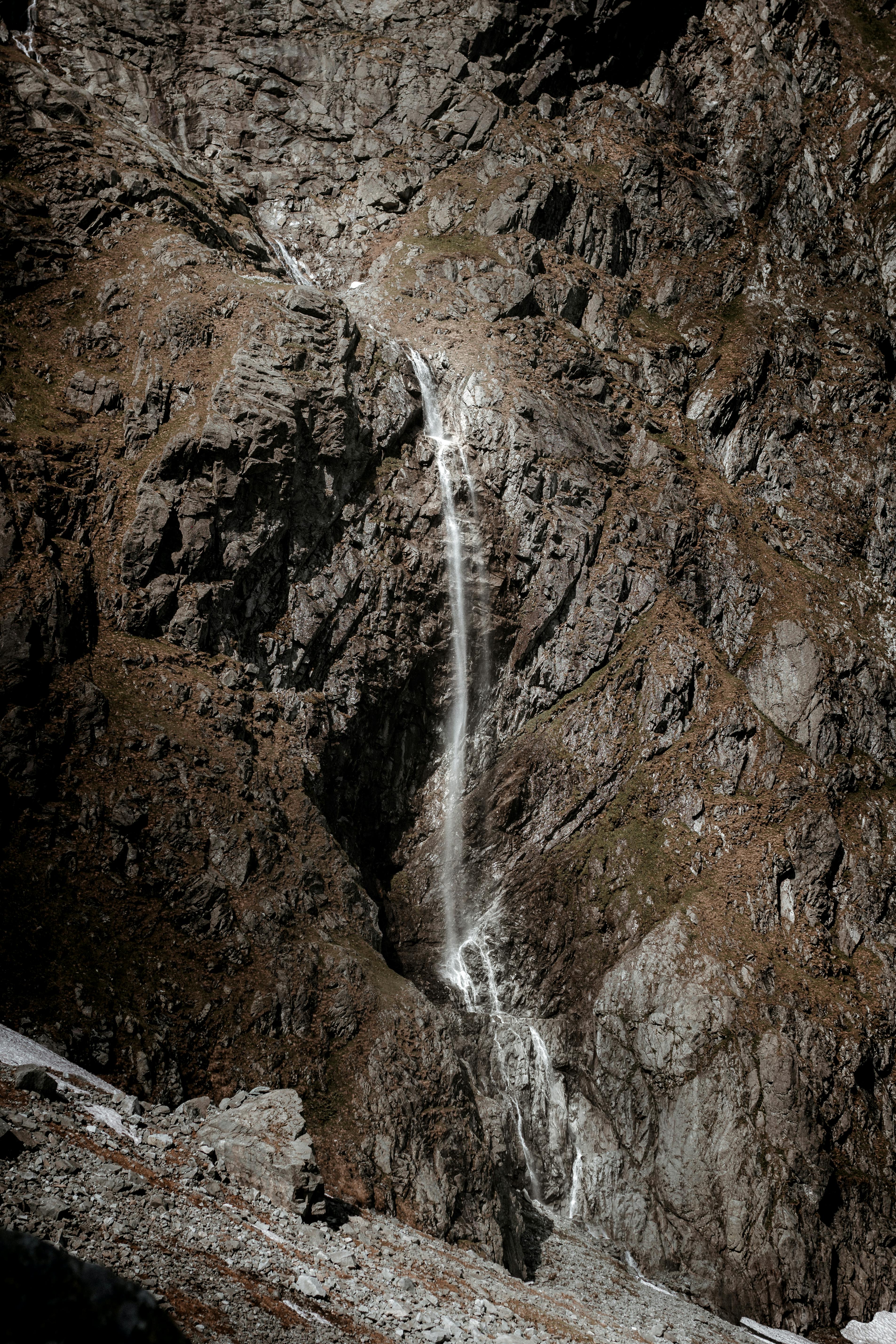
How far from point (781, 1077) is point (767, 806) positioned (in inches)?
472

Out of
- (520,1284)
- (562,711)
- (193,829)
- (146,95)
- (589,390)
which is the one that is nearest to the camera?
(520,1284)

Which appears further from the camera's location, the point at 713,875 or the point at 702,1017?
the point at 713,875

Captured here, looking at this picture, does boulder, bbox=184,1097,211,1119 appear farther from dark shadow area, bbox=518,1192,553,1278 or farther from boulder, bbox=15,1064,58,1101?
dark shadow area, bbox=518,1192,553,1278

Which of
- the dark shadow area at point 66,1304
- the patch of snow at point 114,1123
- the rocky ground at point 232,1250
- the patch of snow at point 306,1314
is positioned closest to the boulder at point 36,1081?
the rocky ground at point 232,1250

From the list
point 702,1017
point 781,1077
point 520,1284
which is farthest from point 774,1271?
point 520,1284

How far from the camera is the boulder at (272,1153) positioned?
65.3ft

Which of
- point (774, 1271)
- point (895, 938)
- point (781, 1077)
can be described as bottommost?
point (774, 1271)

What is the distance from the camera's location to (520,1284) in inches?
923

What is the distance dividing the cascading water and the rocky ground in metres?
9.00

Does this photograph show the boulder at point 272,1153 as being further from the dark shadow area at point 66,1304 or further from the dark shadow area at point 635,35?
the dark shadow area at point 635,35

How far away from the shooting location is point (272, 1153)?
2047 centimetres

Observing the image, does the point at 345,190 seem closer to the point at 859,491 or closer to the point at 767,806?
the point at 859,491

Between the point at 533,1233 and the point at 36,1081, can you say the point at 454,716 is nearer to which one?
the point at 533,1233

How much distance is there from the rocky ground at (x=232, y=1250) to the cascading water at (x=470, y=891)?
900 cm
